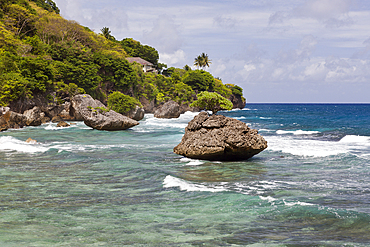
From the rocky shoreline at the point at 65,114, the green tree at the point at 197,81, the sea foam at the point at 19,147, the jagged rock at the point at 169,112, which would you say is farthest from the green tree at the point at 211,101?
the green tree at the point at 197,81

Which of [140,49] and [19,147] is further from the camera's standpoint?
[140,49]

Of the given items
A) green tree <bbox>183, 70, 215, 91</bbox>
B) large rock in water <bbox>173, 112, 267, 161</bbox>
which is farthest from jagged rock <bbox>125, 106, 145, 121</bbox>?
green tree <bbox>183, 70, 215, 91</bbox>

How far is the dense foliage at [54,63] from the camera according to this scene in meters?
38.4

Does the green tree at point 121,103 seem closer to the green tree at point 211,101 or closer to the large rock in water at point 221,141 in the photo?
the green tree at point 211,101

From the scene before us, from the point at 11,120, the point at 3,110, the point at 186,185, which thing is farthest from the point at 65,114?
the point at 186,185

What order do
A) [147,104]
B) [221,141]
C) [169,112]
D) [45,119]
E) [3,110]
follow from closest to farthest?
[221,141]
[3,110]
[45,119]
[169,112]
[147,104]

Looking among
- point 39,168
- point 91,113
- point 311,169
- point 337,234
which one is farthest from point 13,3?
point 337,234

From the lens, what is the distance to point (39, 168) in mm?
14156

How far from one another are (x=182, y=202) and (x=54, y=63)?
44169mm

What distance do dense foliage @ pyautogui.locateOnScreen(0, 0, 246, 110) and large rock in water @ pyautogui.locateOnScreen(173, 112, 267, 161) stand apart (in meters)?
27.8

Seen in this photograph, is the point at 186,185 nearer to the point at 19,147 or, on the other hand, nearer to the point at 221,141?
the point at 221,141

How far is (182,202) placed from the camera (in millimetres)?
9312

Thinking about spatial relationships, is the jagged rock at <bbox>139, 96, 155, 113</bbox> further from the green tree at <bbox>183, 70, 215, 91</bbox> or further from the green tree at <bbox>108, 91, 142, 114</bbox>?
the green tree at <bbox>108, 91, 142, 114</bbox>

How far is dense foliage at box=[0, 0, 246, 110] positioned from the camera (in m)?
38.4
